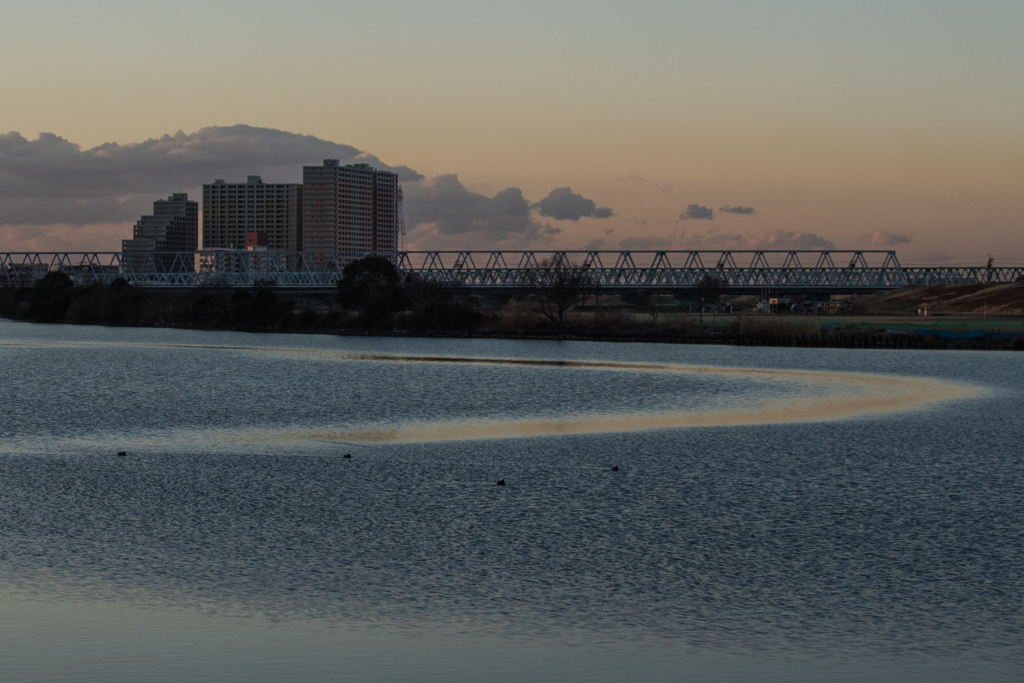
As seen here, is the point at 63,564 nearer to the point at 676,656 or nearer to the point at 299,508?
the point at 299,508

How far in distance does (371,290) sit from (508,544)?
11833 centimetres

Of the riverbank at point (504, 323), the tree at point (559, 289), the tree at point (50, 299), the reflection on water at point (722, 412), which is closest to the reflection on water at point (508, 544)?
the reflection on water at point (722, 412)

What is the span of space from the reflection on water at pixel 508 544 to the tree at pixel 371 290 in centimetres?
8541

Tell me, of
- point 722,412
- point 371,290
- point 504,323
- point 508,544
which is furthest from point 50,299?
point 508,544

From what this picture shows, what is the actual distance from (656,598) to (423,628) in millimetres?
2996

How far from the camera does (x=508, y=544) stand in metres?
15.9

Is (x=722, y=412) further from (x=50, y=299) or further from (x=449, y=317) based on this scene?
(x=50, y=299)

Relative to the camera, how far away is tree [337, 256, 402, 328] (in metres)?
122

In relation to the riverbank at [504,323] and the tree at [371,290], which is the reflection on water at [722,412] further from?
the tree at [371,290]

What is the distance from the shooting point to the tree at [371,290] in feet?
400

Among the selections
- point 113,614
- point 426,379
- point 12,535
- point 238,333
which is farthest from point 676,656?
point 238,333

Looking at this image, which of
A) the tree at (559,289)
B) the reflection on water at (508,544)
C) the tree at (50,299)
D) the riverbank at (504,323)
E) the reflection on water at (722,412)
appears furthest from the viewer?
the tree at (50,299)

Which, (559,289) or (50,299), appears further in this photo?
(50,299)

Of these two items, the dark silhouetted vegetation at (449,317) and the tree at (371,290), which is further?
the tree at (371,290)
